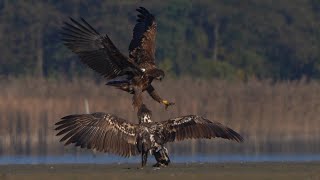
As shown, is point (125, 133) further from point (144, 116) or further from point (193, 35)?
point (193, 35)

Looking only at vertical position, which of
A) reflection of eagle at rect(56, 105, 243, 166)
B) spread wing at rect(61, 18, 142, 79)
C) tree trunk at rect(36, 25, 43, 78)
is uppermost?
tree trunk at rect(36, 25, 43, 78)

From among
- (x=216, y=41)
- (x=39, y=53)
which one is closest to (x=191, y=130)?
(x=39, y=53)

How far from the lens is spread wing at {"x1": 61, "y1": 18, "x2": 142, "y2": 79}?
66.2 feet

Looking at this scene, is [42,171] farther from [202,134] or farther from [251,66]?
[251,66]

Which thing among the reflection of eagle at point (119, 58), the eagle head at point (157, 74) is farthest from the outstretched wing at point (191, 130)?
the eagle head at point (157, 74)

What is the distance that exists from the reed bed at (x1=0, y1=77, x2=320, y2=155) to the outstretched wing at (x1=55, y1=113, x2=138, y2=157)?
613 inches

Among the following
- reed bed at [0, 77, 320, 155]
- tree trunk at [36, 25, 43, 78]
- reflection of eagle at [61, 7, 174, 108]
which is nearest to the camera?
reflection of eagle at [61, 7, 174, 108]

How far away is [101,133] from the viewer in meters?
17.6

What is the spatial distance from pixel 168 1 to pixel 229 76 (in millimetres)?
10447

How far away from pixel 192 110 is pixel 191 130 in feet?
58.2

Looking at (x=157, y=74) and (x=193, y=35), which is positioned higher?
(x=193, y=35)

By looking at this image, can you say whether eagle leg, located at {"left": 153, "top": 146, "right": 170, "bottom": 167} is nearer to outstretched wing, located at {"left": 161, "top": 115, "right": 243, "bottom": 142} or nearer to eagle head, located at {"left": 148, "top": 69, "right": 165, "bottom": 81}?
outstretched wing, located at {"left": 161, "top": 115, "right": 243, "bottom": 142}

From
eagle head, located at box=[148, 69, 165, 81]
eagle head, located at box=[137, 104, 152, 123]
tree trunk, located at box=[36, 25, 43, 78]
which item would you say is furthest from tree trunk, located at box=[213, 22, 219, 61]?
eagle head, located at box=[137, 104, 152, 123]

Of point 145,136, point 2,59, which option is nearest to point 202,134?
point 145,136
